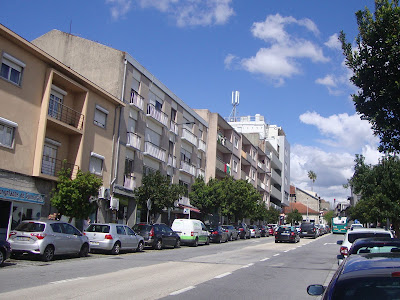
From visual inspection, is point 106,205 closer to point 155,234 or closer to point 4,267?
point 155,234

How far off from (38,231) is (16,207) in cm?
594

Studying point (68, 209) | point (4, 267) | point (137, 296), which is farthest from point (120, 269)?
point (68, 209)

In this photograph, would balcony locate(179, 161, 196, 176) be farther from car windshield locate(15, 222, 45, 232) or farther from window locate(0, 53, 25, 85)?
car windshield locate(15, 222, 45, 232)

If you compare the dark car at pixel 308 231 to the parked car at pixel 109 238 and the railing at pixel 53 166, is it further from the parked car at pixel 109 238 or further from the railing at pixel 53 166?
the railing at pixel 53 166

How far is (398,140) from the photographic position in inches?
435

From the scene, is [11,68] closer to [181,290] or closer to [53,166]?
[53,166]

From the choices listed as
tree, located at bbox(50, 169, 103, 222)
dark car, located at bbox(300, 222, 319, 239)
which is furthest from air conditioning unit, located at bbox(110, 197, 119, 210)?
dark car, located at bbox(300, 222, 319, 239)

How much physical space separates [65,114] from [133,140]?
7245mm

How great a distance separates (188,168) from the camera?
42.3 m

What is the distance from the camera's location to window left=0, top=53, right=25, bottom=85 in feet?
67.8

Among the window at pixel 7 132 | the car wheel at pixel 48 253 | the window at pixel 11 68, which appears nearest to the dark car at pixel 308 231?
the window at pixel 7 132

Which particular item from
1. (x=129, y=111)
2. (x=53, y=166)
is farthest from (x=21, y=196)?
(x=129, y=111)

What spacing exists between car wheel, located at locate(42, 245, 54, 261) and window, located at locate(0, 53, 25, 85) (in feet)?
31.3

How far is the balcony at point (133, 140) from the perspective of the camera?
3131 centimetres
